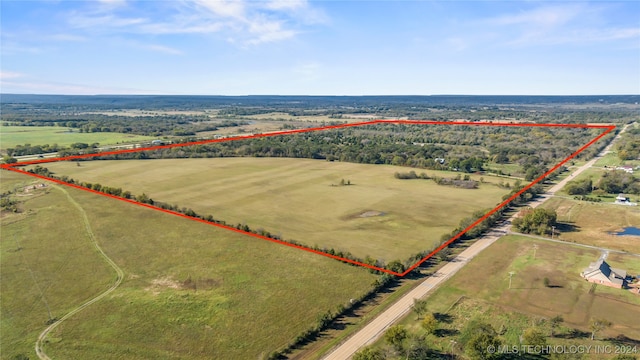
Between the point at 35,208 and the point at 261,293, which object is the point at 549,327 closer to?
the point at 261,293

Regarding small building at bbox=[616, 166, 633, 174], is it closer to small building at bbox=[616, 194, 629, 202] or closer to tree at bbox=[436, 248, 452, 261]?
small building at bbox=[616, 194, 629, 202]

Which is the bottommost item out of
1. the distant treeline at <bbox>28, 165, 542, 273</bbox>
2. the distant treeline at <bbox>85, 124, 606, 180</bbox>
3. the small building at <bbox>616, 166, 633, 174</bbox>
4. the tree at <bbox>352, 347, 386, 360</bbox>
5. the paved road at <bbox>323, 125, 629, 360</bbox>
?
the paved road at <bbox>323, 125, 629, 360</bbox>

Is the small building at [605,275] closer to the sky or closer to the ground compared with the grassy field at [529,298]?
closer to the sky

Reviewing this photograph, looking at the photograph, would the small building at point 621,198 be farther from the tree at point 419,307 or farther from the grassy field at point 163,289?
the tree at point 419,307

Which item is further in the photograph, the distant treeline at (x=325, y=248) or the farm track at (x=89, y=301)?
the distant treeline at (x=325, y=248)

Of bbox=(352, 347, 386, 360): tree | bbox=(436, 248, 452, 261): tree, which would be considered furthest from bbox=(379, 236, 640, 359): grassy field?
bbox=(352, 347, 386, 360): tree

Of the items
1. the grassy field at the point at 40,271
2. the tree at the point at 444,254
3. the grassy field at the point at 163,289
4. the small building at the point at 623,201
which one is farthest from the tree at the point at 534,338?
the small building at the point at 623,201

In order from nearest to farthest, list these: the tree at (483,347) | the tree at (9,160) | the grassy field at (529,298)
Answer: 1. the tree at (483,347)
2. the grassy field at (529,298)
3. the tree at (9,160)

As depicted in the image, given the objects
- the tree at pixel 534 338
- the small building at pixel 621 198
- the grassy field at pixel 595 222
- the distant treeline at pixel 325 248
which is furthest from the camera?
the small building at pixel 621 198
